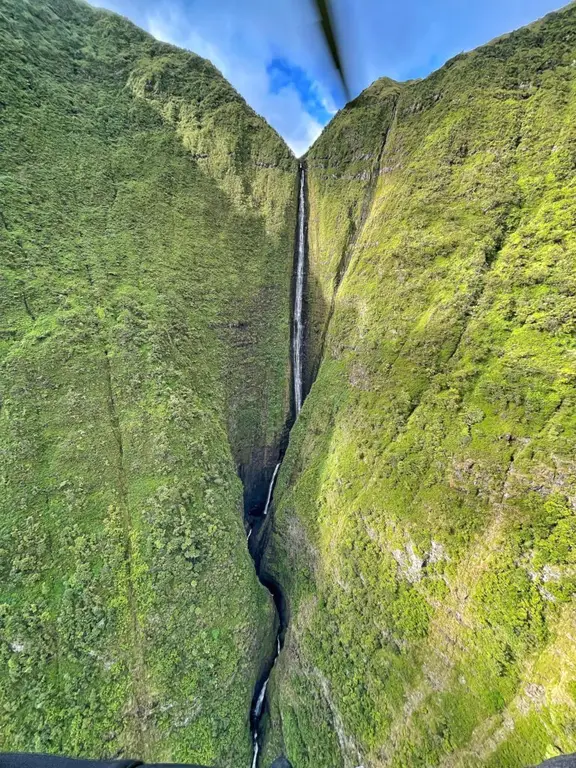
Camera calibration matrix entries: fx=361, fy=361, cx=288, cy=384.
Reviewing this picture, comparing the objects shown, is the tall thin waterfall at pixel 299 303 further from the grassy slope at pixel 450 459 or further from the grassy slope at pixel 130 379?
the grassy slope at pixel 450 459

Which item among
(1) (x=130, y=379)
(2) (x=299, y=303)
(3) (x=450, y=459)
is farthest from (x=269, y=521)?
(2) (x=299, y=303)

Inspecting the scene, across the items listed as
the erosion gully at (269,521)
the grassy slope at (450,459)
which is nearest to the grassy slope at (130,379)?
the erosion gully at (269,521)

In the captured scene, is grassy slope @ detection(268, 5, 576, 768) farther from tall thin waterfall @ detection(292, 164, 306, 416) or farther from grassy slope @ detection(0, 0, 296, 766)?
grassy slope @ detection(0, 0, 296, 766)

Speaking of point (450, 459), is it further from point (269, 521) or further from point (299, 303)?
point (299, 303)

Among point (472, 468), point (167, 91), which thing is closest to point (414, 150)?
point (167, 91)

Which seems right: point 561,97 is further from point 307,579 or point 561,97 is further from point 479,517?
point 307,579
